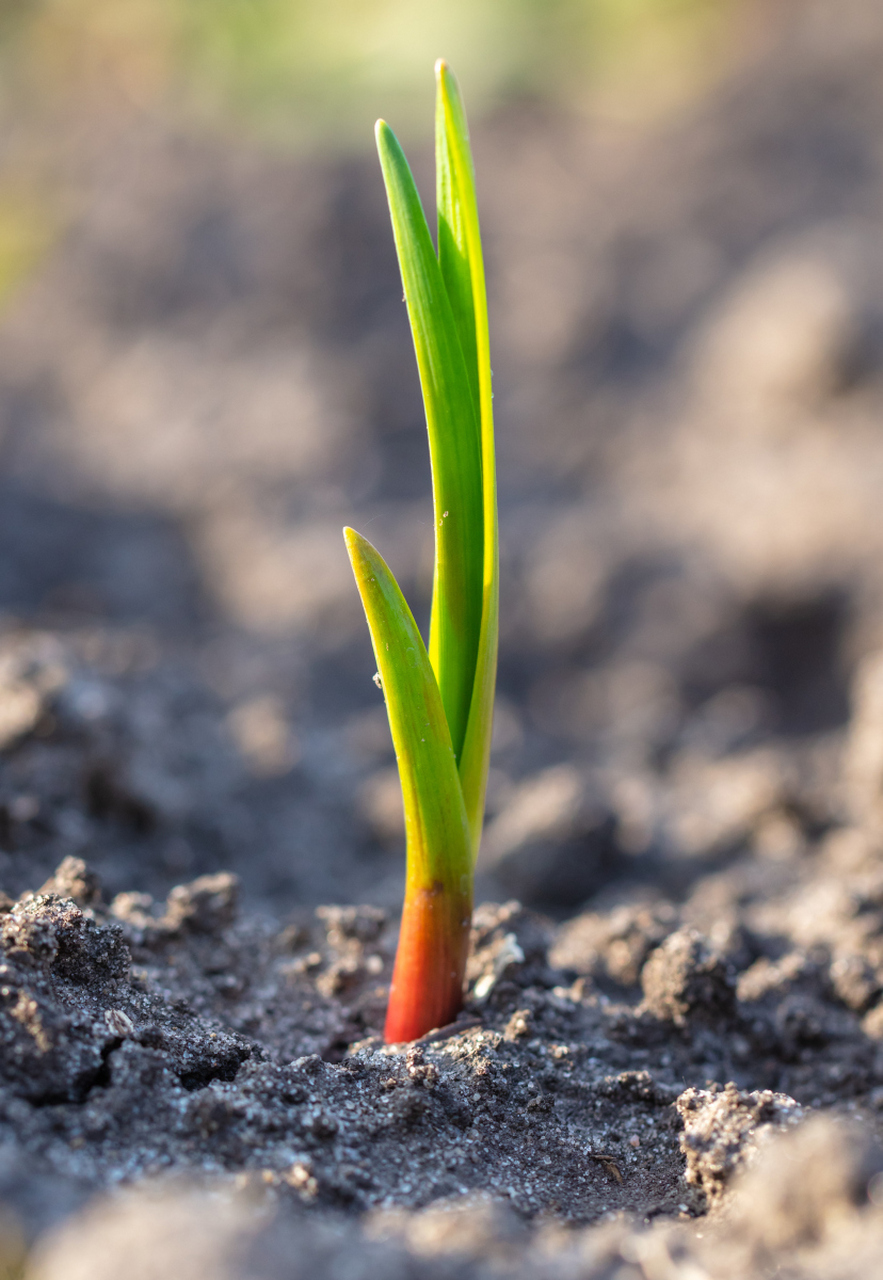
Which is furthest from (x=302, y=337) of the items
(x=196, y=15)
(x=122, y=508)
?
(x=196, y=15)

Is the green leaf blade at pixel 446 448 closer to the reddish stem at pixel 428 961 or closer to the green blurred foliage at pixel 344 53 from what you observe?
the reddish stem at pixel 428 961

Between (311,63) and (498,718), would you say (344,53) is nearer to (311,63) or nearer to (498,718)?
(311,63)

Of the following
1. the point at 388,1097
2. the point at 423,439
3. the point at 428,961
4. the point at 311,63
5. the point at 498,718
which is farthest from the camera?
the point at 311,63

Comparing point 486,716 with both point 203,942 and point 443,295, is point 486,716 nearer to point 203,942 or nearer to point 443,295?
point 443,295

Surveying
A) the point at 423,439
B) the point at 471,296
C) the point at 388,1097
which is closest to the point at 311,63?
the point at 423,439

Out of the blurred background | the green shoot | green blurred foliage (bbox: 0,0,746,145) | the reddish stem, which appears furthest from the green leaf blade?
green blurred foliage (bbox: 0,0,746,145)

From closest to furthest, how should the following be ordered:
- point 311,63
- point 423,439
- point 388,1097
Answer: point 388,1097 → point 423,439 → point 311,63

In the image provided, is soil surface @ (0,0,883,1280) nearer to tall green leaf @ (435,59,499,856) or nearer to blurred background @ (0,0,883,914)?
blurred background @ (0,0,883,914)
